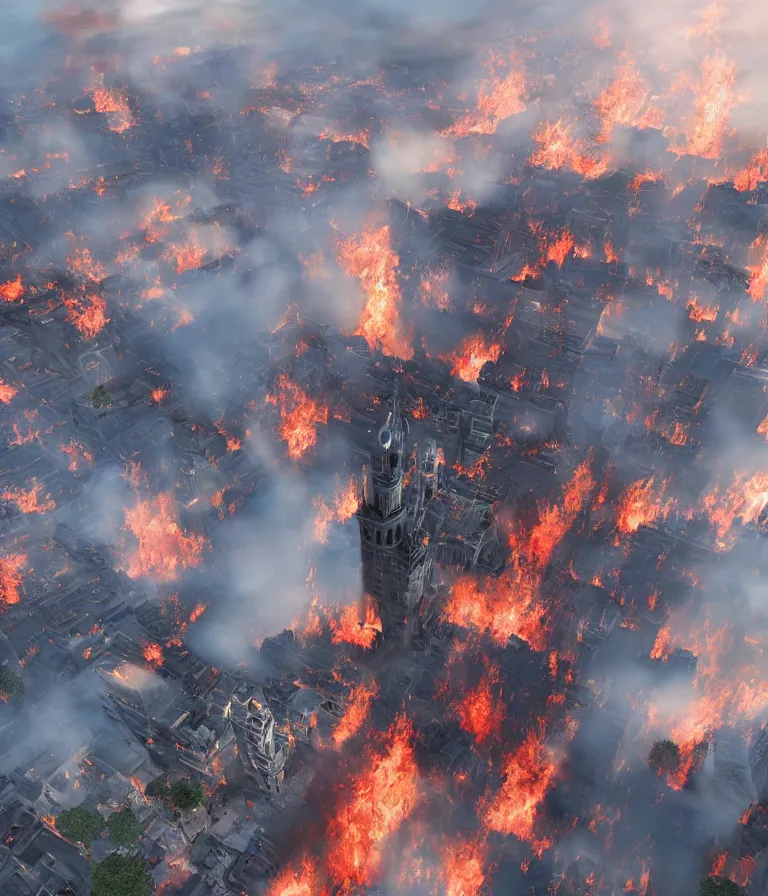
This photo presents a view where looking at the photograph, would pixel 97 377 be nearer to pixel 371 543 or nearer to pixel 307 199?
pixel 371 543

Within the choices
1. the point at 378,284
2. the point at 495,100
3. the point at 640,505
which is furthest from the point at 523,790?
the point at 495,100

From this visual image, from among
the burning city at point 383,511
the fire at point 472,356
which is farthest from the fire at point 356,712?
the fire at point 472,356

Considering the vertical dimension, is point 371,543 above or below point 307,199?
below

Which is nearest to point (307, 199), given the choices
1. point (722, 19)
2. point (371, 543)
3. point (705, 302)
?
point (705, 302)

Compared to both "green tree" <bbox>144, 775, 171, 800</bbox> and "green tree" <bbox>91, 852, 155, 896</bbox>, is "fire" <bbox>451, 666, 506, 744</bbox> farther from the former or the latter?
"green tree" <bbox>91, 852, 155, 896</bbox>

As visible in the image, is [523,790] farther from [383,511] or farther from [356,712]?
[383,511]
